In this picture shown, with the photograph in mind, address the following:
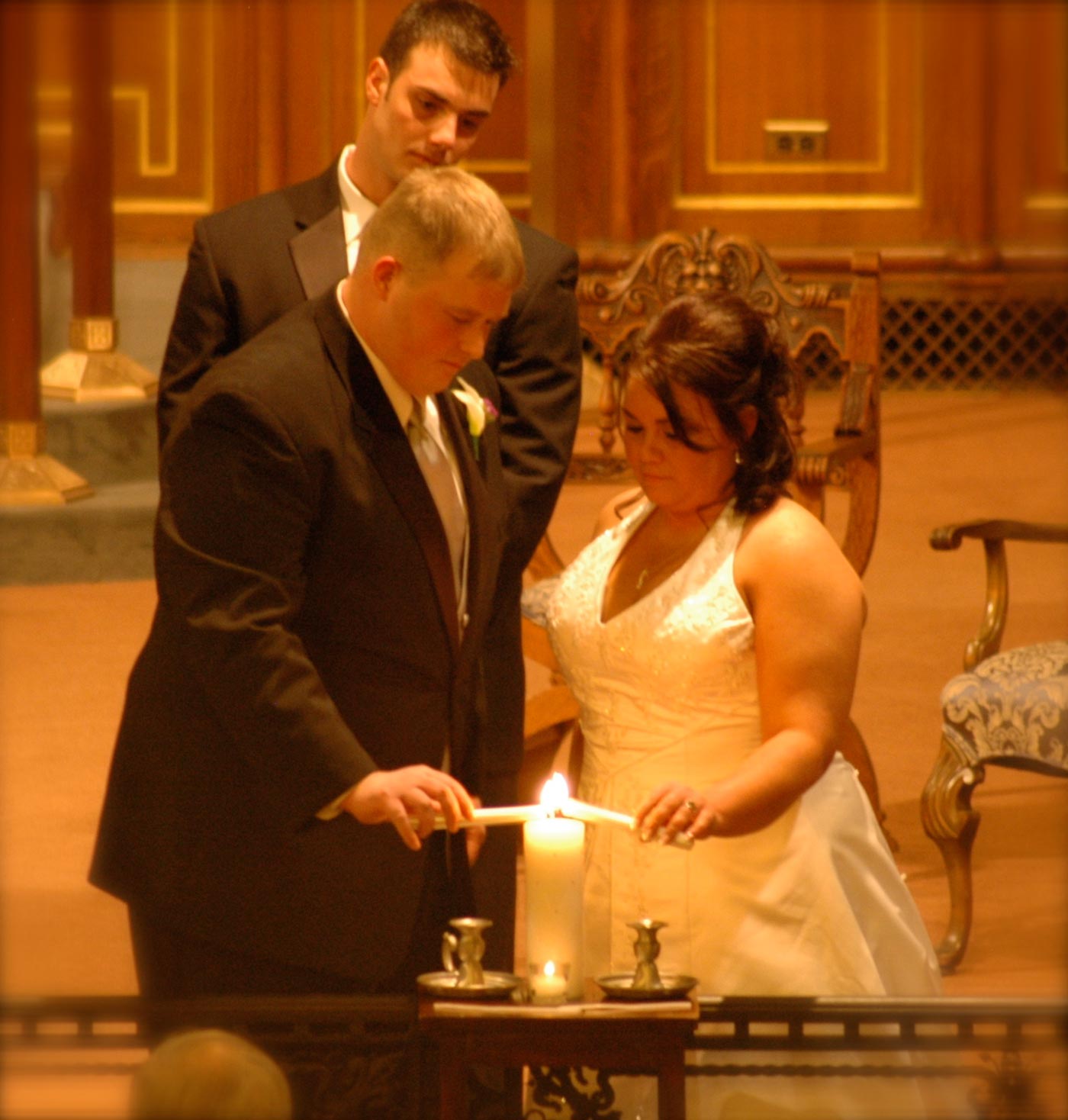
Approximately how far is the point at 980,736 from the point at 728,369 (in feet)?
4.75

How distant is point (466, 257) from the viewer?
1.38 meters

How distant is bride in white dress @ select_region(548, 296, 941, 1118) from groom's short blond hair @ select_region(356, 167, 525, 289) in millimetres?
343

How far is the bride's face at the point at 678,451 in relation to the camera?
171 centimetres

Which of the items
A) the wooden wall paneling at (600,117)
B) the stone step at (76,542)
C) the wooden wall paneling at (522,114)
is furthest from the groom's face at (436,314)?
the wooden wall paneling at (600,117)

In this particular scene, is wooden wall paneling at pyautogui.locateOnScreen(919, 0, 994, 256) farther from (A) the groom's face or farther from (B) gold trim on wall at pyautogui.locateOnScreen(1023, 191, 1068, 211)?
(A) the groom's face

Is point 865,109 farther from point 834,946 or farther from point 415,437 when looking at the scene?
point 834,946

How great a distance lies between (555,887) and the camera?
4.03 ft

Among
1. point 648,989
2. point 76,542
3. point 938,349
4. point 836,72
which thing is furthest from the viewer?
point 938,349

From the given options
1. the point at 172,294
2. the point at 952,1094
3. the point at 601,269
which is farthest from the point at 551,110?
the point at 952,1094

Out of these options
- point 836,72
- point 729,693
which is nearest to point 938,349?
point 729,693

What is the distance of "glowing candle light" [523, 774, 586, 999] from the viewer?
1210mm

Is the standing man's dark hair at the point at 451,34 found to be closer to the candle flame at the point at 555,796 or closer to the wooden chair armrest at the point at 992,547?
the candle flame at the point at 555,796

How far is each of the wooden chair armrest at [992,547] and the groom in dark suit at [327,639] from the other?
1.56 meters

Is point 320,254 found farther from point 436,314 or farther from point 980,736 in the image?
point 980,736
